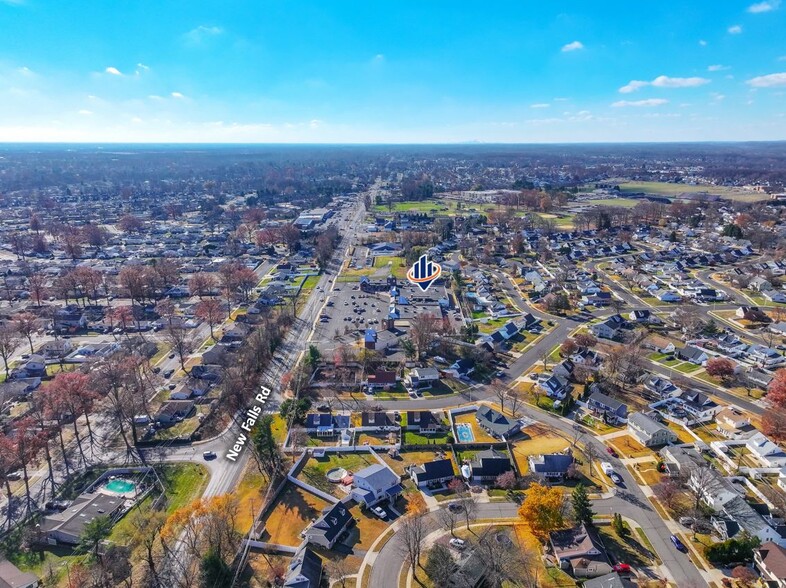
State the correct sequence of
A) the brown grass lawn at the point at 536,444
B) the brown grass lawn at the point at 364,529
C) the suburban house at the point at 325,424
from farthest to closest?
the suburban house at the point at 325,424 → the brown grass lawn at the point at 536,444 → the brown grass lawn at the point at 364,529

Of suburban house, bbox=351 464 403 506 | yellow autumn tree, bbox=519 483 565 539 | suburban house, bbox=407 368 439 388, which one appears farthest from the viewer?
suburban house, bbox=407 368 439 388

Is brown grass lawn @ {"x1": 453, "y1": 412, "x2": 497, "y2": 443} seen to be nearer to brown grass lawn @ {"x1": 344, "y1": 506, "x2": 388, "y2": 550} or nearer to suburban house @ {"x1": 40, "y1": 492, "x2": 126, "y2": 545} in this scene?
brown grass lawn @ {"x1": 344, "y1": 506, "x2": 388, "y2": 550}

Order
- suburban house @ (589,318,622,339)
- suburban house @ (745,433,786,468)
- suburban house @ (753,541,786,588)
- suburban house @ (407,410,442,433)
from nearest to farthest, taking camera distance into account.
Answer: suburban house @ (753,541,786,588)
suburban house @ (745,433,786,468)
suburban house @ (407,410,442,433)
suburban house @ (589,318,622,339)

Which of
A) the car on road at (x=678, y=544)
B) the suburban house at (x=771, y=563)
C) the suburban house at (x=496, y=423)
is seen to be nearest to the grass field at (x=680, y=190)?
the suburban house at (x=496, y=423)

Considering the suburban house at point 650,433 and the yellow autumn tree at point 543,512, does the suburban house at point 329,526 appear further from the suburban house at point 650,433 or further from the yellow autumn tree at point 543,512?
the suburban house at point 650,433

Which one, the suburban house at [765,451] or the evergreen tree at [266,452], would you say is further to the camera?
the suburban house at [765,451]

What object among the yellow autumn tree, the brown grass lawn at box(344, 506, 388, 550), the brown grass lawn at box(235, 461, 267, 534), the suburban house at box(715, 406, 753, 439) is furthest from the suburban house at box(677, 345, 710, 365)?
the brown grass lawn at box(235, 461, 267, 534)

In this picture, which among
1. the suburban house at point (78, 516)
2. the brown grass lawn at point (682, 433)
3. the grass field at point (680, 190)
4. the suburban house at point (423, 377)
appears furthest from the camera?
the grass field at point (680, 190)

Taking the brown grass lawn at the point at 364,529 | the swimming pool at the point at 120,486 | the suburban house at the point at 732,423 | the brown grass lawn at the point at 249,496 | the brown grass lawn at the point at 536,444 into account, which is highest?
the suburban house at the point at 732,423
